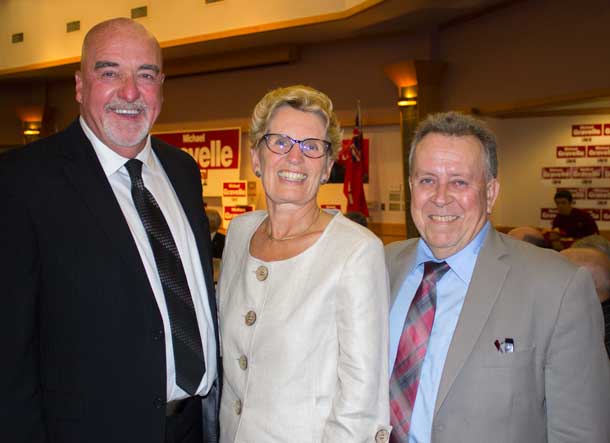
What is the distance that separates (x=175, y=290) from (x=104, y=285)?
25 centimetres

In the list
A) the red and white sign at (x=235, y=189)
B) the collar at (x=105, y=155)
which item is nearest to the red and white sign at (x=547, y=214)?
the red and white sign at (x=235, y=189)

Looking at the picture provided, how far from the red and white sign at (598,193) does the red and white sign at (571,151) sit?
521mm

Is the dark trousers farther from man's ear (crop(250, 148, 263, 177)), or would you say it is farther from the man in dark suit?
man's ear (crop(250, 148, 263, 177))

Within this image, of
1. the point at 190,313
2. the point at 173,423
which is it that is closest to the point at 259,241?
the point at 190,313

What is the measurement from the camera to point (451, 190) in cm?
186

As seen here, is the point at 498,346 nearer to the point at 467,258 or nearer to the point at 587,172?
the point at 467,258

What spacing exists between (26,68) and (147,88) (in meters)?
11.6

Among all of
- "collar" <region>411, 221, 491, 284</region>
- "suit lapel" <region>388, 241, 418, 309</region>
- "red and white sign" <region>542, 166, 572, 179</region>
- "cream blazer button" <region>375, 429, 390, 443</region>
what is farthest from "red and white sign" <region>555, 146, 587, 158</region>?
"cream blazer button" <region>375, 429, 390, 443</region>

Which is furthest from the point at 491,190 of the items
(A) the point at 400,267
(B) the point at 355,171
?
(B) the point at 355,171

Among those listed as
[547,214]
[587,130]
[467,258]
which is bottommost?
[547,214]

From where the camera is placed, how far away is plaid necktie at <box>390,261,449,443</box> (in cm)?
177

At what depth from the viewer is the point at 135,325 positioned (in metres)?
1.81

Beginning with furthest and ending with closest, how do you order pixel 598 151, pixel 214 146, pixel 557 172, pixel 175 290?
1. pixel 214 146
2. pixel 557 172
3. pixel 598 151
4. pixel 175 290

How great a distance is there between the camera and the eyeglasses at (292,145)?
6.15 feet
